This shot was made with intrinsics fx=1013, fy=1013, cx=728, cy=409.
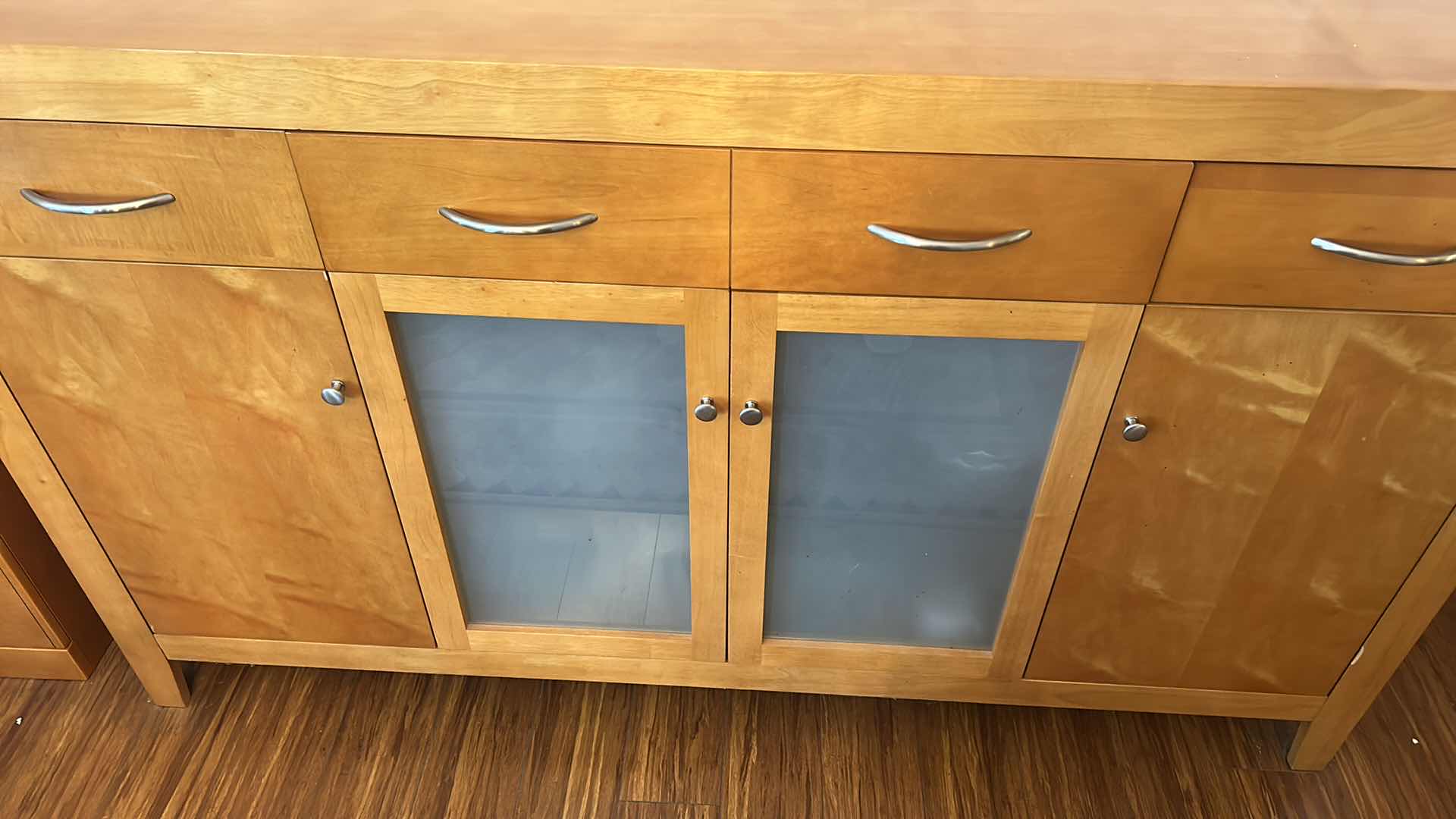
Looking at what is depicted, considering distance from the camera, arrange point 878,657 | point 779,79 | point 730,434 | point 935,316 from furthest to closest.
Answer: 1. point 878,657
2. point 730,434
3. point 935,316
4. point 779,79

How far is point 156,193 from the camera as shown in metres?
0.81

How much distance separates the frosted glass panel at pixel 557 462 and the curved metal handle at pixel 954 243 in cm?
21

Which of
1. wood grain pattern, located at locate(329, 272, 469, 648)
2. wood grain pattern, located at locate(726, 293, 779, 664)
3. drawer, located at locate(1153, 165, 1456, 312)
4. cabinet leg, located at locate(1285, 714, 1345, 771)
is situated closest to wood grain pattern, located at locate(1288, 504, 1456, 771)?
cabinet leg, located at locate(1285, 714, 1345, 771)

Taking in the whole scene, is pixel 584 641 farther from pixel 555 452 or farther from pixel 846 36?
pixel 846 36

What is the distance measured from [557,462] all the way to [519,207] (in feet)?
1.08

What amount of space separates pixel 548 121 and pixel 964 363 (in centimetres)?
42

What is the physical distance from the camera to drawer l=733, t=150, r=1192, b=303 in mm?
756

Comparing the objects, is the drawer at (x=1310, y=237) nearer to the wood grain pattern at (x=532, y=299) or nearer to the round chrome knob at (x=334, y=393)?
the wood grain pattern at (x=532, y=299)

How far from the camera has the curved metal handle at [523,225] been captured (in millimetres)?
793

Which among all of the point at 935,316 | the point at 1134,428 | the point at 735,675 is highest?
the point at 935,316

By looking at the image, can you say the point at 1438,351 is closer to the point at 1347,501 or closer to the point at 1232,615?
the point at 1347,501

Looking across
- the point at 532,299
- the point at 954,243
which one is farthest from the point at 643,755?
the point at 954,243

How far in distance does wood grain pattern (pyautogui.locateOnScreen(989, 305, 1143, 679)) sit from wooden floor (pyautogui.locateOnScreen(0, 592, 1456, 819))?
181mm

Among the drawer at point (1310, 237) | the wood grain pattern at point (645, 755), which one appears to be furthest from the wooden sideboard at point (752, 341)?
the wood grain pattern at point (645, 755)
